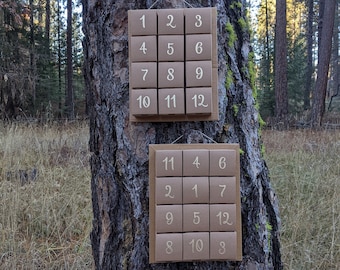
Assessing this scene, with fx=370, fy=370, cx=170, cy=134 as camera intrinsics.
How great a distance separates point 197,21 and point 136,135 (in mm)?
320

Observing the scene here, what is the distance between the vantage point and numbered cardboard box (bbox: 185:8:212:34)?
2.97ft

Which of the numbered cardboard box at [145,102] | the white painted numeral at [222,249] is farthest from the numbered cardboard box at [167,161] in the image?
the white painted numeral at [222,249]

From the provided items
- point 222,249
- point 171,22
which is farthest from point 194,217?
point 171,22

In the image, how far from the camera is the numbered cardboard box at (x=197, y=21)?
905mm

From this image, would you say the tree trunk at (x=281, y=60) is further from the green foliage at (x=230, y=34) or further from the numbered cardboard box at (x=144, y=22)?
the numbered cardboard box at (x=144, y=22)

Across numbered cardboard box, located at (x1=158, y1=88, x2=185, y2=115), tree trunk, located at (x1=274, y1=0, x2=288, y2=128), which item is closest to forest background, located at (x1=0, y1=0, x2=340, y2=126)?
tree trunk, located at (x1=274, y1=0, x2=288, y2=128)

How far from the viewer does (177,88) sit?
0.90m

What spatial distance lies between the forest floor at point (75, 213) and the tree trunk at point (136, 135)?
963 millimetres

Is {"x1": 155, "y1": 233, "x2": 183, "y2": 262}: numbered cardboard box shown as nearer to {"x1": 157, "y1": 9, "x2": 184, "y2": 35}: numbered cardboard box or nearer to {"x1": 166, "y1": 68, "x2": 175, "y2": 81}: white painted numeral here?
{"x1": 166, "y1": 68, "x2": 175, "y2": 81}: white painted numeral

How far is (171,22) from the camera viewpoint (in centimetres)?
90

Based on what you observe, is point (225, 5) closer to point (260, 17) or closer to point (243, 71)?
point (243, 71)

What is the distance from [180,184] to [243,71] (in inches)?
13.8

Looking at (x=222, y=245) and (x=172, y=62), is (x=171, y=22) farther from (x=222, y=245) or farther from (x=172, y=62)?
(x=222, y=245)

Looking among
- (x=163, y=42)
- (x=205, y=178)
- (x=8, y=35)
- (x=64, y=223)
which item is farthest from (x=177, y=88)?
(x=8, y=35)
